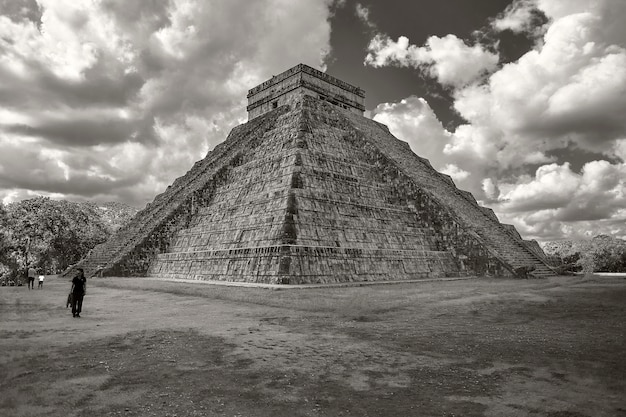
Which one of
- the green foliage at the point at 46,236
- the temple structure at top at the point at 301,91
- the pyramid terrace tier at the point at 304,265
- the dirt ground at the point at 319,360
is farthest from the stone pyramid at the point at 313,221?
the green foliage at the point at 46,236

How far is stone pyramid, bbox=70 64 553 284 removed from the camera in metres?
20.4

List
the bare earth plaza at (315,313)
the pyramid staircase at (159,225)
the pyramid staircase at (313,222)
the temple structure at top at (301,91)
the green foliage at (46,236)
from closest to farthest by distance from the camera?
the bare earth plaza at (315,313)
the pyramid staircase at (313,222)
the pyramid staircase at (159,225)
the temple structure at top at (301,91)
the green foliage at (46,236)

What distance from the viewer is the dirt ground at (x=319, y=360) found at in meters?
4.83

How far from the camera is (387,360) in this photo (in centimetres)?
677

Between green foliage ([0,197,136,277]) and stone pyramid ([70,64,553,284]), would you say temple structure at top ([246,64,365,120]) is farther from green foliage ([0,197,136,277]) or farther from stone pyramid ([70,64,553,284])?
green foliage ([0,197,136,277])

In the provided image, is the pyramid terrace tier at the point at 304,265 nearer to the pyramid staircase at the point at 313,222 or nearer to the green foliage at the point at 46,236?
the pyramid staircase at the point at 313,222

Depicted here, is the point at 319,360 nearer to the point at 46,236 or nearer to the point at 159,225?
the point at 159,225

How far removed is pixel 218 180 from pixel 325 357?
24958 mm

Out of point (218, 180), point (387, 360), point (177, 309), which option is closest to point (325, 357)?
point (387, 360)

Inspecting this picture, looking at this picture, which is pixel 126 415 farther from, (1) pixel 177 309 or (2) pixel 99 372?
(1) pixel 177 309

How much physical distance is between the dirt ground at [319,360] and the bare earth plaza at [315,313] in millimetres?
40

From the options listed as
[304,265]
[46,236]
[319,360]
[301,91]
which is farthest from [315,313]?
[46,236]

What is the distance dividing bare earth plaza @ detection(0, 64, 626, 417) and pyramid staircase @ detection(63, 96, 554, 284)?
0.12 metres

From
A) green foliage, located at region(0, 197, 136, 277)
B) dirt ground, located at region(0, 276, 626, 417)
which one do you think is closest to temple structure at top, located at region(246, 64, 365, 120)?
green foliage, located at region(0, 197, 136, 277)
